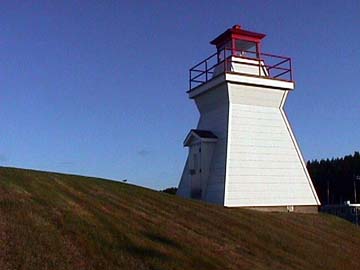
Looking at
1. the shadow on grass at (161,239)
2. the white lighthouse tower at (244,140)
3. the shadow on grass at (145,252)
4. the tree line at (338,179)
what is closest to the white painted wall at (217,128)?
the white lighthouse tower at (244,140)

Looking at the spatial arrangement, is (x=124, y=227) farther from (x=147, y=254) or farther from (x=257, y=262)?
(x=257, y=262)

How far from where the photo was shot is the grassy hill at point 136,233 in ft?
34.0

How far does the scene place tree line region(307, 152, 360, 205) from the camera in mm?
75875

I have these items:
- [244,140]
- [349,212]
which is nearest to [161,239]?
[244,140]

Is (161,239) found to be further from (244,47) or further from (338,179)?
(338,179)

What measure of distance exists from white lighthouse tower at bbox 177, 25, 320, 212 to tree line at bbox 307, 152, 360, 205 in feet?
172

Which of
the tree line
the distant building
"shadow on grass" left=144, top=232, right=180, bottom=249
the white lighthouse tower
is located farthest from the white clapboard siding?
the tree line

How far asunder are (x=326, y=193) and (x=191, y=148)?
5924 centimetres

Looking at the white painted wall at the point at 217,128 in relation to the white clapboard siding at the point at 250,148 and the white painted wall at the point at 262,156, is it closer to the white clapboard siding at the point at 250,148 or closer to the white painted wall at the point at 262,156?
the white clapboard siding at the point at 250,148

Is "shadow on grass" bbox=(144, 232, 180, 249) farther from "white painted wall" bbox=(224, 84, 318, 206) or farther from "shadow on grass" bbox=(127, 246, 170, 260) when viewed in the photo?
"white painted wall" bbox=(224, 84, 318, 206)

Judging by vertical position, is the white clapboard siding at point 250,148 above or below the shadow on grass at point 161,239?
above

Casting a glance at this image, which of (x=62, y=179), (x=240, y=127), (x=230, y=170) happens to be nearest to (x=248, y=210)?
(x=230, y=170)

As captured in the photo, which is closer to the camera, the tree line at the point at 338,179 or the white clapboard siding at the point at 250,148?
the white clapboard siding at the point at 250,148

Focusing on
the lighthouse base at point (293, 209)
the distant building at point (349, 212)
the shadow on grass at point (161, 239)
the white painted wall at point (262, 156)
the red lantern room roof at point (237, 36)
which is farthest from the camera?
the distant building at point (349, 212)
